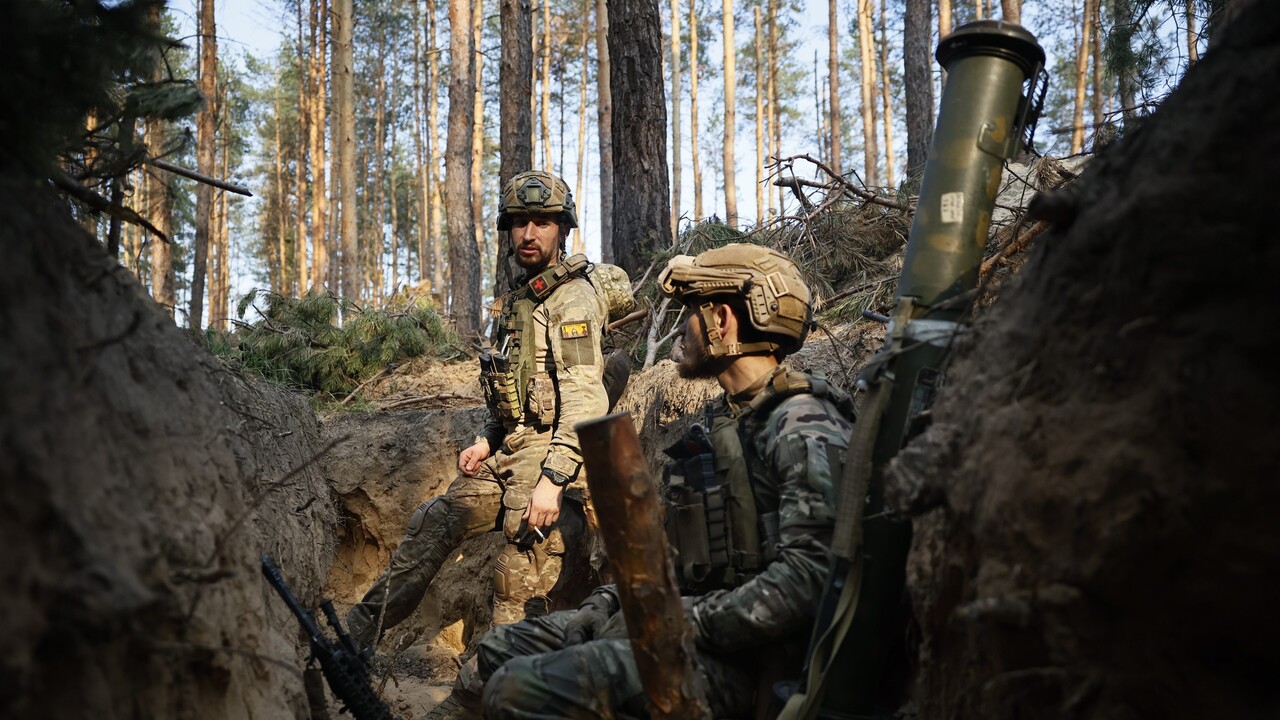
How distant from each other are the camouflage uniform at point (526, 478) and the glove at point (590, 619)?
1.12 meters

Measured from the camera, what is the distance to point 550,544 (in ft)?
15.6

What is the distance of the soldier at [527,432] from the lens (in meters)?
4.71

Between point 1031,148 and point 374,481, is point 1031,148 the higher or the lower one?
the higher one

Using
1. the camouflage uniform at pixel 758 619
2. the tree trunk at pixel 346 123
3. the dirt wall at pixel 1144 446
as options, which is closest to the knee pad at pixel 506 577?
the camouflage uniform at pixel 758 619

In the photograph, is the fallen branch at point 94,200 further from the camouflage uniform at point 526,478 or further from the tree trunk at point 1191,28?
the tree trunk at point 1191,28

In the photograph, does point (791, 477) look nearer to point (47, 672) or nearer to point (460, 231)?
point (47, 672)

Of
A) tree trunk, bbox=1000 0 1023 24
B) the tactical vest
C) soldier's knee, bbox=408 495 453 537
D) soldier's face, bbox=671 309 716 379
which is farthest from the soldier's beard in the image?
tree trunk, bbox=1000 0 1023 24

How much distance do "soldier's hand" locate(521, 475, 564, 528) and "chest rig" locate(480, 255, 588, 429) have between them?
61 cm

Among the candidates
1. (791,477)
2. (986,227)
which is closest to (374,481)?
(791,477)

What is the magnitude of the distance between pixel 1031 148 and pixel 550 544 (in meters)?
3.00

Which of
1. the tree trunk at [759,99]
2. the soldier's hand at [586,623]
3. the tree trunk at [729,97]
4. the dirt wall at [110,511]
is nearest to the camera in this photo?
the dirt wall at [110,511]

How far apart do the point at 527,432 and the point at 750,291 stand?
6.63 ft

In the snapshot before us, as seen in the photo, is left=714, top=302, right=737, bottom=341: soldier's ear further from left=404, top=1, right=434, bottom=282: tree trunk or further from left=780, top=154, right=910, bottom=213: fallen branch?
left=404, top=1, right=434, bottom=282: tree trunk

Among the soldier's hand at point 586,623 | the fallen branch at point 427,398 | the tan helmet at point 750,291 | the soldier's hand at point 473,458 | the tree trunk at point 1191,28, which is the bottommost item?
the soldier's hand at point 586,623
